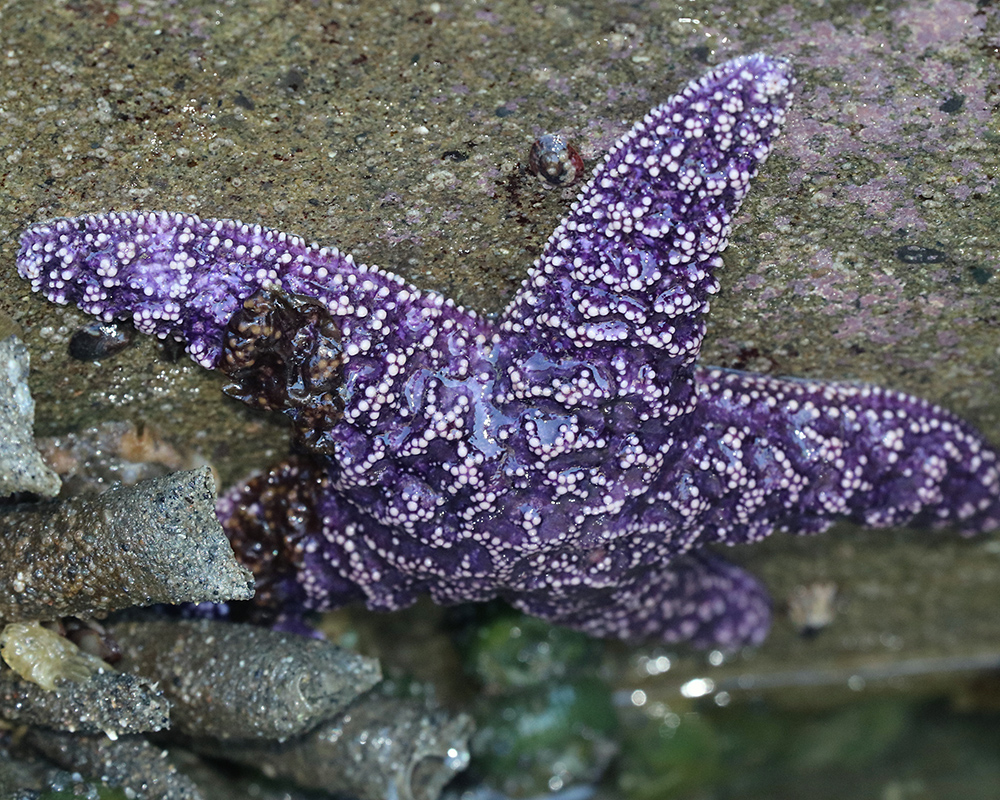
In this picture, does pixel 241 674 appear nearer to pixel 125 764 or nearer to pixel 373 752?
pixel 125 764

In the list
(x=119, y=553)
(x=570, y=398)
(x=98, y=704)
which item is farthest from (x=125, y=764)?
(x=570, y=398)

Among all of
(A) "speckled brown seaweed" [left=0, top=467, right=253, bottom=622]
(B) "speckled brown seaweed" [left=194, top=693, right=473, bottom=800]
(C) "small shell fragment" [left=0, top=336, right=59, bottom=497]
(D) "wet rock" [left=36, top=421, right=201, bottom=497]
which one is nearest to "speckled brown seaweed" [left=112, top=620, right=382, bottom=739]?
(B) "speckled brown seaweed" [left=194, top=693, right=473, bottom=800]

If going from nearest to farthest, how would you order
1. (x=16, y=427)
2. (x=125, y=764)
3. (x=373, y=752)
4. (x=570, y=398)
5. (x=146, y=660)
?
A: 1. (x=570, y=398)
2. (x=16, y=427)
3. (x=125, y=764)
4. (x=146, y=660)
5. (x=373, y=752)

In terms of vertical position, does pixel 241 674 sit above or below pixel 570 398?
below

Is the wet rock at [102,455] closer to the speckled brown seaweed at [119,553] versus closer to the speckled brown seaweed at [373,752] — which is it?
the speckled brown seaweed at [119,553]

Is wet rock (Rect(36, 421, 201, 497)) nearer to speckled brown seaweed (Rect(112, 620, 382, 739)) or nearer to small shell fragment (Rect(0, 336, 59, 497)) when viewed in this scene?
small shell fragment (Rect(0, 336, 59, 497))

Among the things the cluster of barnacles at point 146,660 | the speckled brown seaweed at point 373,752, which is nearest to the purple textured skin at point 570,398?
the cluster of barnacles at point 146,660

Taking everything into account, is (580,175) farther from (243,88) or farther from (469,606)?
(469,606)
